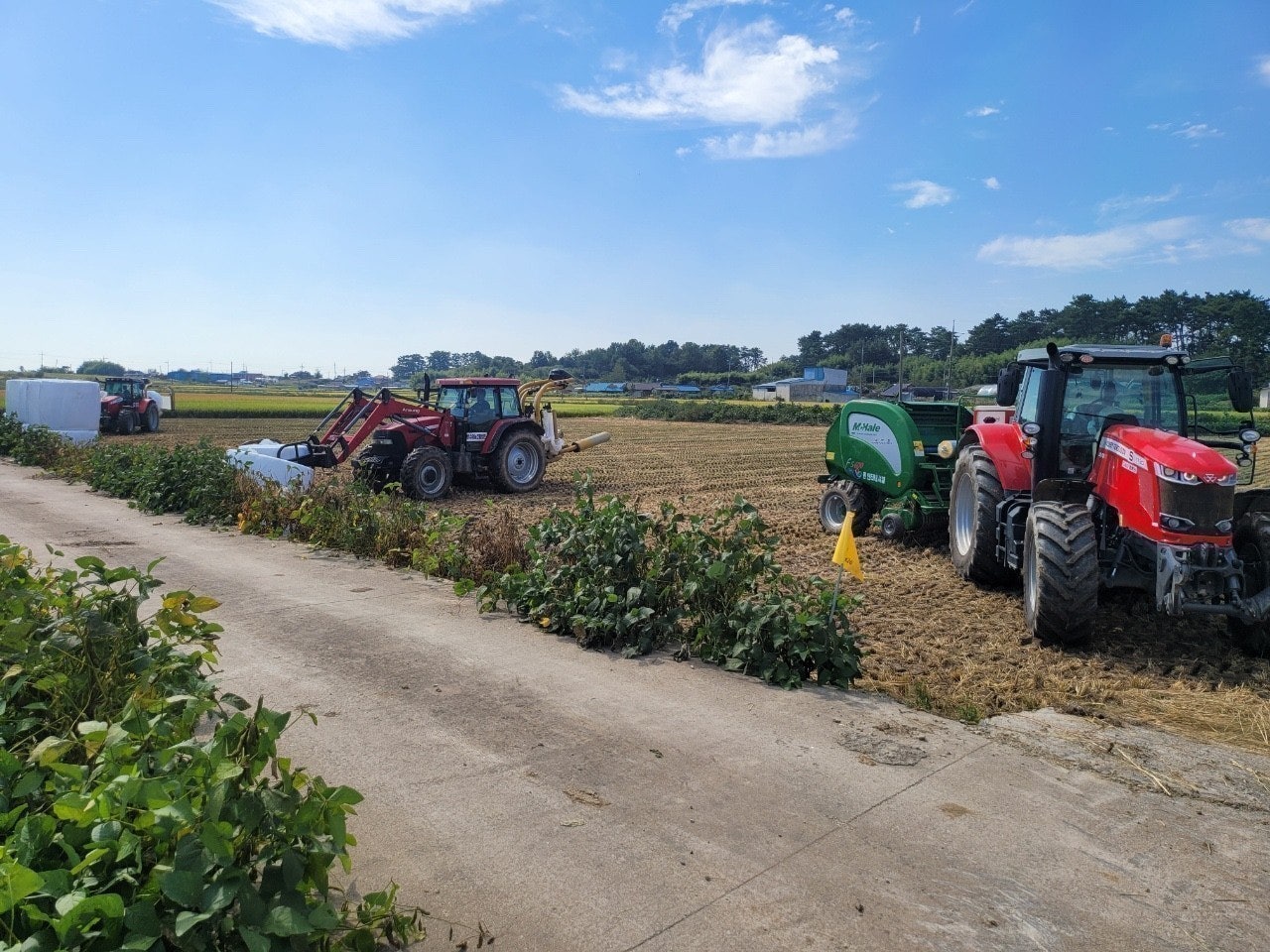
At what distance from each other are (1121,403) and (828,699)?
13.0 feet

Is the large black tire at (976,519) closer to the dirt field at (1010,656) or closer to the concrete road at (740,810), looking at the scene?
the dirt field at (1010,656)

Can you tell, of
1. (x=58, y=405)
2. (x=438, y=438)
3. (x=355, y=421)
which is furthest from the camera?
(x=58, y=405)

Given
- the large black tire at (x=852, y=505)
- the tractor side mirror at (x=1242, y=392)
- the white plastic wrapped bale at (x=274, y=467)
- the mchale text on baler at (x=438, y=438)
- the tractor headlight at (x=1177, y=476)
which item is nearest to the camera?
the tractor headlight at (x=1177, y=476)

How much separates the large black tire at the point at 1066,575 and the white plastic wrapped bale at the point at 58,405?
24162mm

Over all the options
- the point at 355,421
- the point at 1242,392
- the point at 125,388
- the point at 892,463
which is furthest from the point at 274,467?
the point at 125,388

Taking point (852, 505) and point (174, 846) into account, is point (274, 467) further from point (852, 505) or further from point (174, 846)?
point (174, 846)

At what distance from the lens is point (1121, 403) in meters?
7.26

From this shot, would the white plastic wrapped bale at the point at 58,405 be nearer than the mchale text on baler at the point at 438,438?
No

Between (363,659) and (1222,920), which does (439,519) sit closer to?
(363,659)

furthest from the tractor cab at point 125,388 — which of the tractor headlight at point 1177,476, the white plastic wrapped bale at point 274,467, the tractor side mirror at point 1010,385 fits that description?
the tractor headlight at point 1177,476

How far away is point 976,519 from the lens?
8047 mm

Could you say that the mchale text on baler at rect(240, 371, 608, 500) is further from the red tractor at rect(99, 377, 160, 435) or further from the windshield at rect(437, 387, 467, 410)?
the red tractor at rect(99, 377, 160, 435)

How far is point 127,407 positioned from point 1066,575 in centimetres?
2956

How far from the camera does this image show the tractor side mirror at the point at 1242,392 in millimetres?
6641
